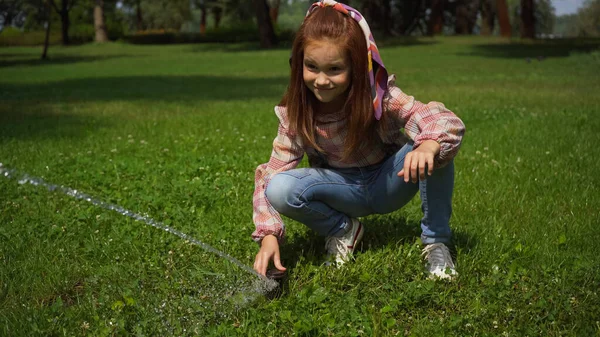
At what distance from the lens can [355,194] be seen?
140 inches

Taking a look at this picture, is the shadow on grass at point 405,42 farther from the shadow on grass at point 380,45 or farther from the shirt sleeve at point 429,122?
the shirt sleeve at point 429,122

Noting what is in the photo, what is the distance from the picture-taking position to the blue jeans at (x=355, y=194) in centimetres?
335

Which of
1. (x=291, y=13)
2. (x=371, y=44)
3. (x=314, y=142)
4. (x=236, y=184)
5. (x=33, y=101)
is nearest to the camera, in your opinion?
(x=371, y=44)

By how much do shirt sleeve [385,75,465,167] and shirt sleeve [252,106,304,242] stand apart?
20.9 inches

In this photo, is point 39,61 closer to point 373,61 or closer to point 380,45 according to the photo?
point 380,45

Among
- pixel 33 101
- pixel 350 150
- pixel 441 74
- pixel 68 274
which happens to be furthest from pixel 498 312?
pixel 441 74

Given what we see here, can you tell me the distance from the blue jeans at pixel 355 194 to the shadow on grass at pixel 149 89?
8.08m

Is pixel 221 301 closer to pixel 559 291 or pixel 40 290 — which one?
pixel 40 290

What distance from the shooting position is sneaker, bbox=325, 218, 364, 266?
3.54m

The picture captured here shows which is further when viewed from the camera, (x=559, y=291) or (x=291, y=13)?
(x=291, y=13)

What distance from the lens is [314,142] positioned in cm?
342

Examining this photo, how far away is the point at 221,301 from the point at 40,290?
93 centimetres

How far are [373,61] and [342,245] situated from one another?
0.98m

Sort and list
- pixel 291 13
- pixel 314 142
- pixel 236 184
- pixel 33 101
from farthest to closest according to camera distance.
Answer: pixel 291 13 < pixel 33 101 < pixel 236 184 < pixel 314 142
